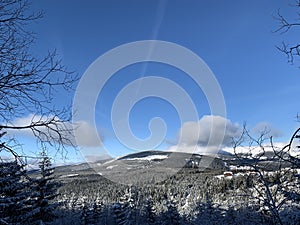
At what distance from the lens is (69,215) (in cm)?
6431

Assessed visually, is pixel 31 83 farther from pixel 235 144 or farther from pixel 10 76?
pixel 235 144

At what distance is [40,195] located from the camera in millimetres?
15875

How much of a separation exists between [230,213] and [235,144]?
3815 cm

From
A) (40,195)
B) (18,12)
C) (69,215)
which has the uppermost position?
(18,12)

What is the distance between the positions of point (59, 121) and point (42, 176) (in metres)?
14.9

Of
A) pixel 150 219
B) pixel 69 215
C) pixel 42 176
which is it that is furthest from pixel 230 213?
pixel 69 215

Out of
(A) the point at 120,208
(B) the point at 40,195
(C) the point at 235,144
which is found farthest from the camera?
(A) the point at 120,208

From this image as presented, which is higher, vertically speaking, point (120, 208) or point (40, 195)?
point (40, 195)

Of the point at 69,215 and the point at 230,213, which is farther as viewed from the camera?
the point at 69,215

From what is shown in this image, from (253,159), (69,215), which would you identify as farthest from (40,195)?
(69,215)

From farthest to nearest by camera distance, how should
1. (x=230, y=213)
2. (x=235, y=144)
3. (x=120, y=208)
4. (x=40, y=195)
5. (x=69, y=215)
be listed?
(x=69, y=215), (x=120, y=208), (x=230, y=213), (x=40, y=195), (x=235, y=144)

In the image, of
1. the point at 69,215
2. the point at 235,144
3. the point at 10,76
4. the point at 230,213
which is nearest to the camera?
the point at 10,76

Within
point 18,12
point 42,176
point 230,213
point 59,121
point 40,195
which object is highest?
point 18,12

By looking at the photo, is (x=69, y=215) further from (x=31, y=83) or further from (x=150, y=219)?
(x=31, y=83)
